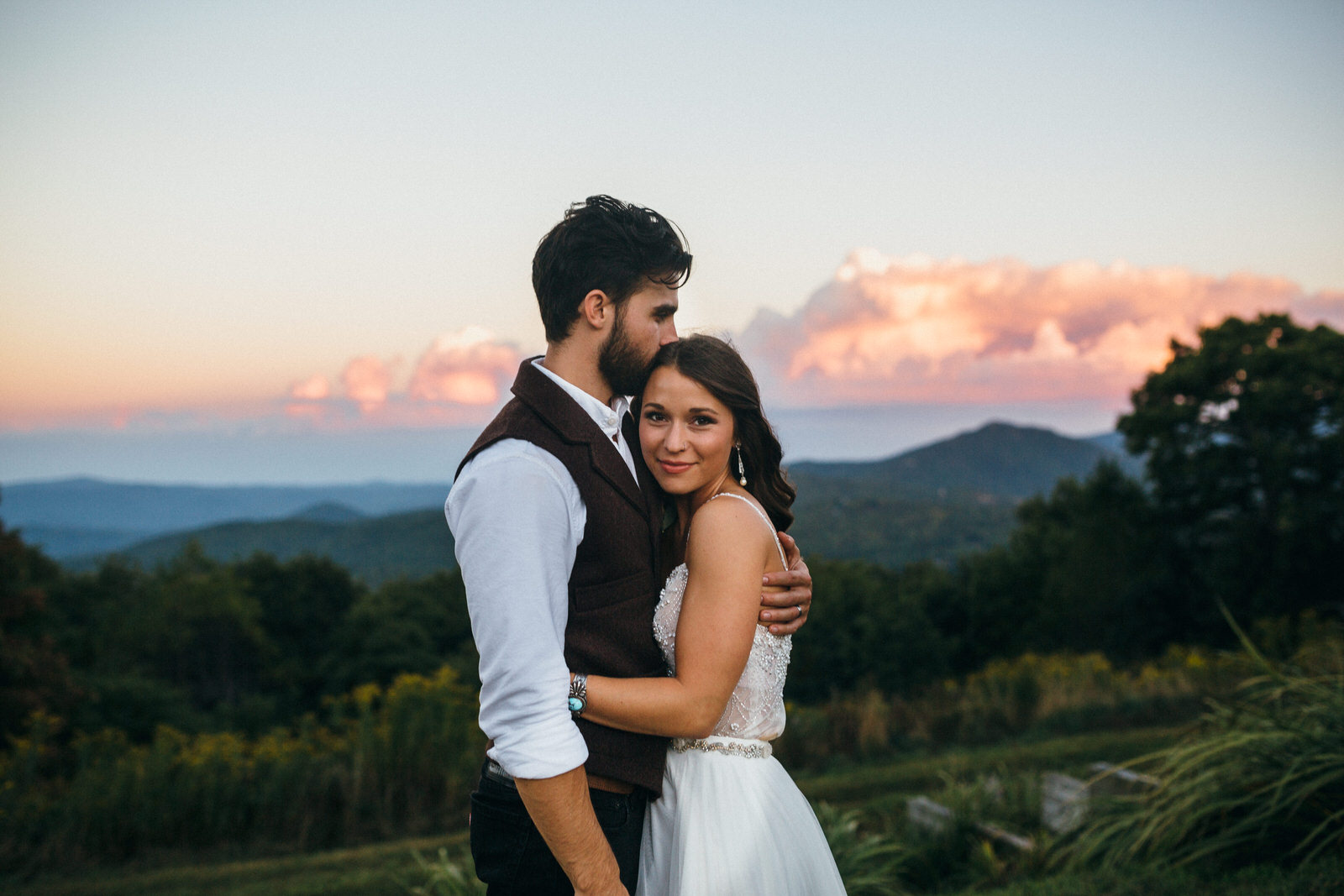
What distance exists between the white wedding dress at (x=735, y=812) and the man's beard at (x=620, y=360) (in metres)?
0.41

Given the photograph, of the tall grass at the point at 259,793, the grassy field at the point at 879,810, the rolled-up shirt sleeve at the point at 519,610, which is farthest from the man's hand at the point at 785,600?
the tall grass at the point at 259,793

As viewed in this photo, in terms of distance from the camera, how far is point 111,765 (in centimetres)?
693

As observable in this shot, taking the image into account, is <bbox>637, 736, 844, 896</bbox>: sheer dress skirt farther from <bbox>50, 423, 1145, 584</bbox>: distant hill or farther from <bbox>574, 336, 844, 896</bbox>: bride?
<bbox>50, 423, 1145, 584</bbox>: distant hill

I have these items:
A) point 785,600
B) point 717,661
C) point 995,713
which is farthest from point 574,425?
point 995,713

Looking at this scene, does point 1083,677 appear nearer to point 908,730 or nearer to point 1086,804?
point 908,730

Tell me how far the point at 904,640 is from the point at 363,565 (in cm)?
5851

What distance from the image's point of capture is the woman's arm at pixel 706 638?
6.52ft

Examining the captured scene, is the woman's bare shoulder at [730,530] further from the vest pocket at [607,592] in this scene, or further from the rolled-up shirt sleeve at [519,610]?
the rolled-up shirt sleeve at [519,610]

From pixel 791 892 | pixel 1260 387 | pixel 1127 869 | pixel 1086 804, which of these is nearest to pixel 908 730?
pixel 1086 804

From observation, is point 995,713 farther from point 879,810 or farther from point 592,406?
point 592,406

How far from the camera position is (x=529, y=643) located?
1.78 meters

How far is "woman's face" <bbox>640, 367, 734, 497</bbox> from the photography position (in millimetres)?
2357

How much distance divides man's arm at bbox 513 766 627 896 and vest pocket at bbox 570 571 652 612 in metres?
0.37

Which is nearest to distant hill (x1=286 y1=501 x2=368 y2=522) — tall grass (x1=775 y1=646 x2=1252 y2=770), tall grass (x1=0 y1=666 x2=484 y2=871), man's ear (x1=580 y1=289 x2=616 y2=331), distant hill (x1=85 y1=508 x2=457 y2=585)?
distant hill (x1=85 y1=508 x2=457 y2=585)
